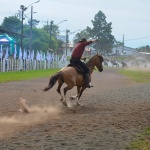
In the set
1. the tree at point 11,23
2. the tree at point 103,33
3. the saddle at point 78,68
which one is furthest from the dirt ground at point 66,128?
the tree at point 103,33

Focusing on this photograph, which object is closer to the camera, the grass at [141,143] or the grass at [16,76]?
the grass at [141,143]

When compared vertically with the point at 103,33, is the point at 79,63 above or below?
below

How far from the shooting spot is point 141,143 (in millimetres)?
8258

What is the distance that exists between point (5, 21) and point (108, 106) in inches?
2985

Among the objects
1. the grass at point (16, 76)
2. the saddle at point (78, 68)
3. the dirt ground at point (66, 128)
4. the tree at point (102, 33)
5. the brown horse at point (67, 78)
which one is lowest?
the grass at point (16, 76)

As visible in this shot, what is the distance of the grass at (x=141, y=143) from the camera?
786 centimetres

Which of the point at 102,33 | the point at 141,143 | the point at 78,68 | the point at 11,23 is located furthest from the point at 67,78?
the point at 102,33

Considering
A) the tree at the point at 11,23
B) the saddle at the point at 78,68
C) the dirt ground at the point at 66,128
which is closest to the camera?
the dirt ground at the point at 66,128

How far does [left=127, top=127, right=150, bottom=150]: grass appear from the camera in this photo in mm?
7862

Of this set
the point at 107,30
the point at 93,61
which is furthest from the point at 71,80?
the point at 107,30

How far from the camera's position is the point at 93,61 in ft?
56.1

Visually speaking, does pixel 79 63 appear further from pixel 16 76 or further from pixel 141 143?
pixel 16 76

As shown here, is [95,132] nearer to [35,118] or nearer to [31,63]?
[35,118]

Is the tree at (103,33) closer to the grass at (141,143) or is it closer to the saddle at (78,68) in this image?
the saddle at (78,68)
